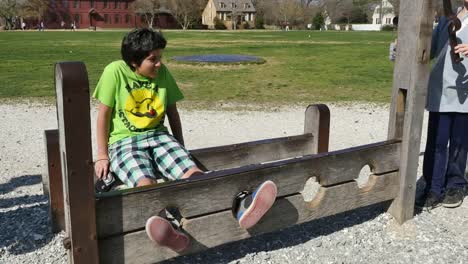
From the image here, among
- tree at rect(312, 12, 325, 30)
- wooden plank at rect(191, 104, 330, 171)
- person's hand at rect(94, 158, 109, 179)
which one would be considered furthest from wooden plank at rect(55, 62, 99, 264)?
tree at rect(312, 12, 325, 30)

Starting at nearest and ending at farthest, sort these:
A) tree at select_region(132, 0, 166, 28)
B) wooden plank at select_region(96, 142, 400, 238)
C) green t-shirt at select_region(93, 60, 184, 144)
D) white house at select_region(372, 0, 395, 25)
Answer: wooden plank at select_region(96, 142, 400, 238) → green t-shirt at select_region(93, 60, 184, 144) → tree at select_region(132, 0, 166, 28) → white house at select_region(372, 0, 395, 25)

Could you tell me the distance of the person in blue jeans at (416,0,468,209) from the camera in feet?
11.5

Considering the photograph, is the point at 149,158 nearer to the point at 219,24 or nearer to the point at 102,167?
the point at 102,167

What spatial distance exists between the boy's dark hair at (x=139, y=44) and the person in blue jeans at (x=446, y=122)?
1.93m

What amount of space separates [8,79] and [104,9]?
69.5m

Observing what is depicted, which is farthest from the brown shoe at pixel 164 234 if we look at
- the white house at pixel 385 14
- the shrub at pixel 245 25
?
the white house at pixel 385 14

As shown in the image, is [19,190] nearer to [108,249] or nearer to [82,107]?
[108,249]

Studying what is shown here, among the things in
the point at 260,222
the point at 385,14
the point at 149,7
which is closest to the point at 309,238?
the point at 260,222

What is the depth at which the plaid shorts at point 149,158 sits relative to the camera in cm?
291

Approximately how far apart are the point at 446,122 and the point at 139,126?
2160 mm

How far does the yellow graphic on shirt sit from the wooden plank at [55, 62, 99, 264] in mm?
749

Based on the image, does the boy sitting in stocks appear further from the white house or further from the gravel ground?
the white house

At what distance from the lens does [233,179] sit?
9.25 feet

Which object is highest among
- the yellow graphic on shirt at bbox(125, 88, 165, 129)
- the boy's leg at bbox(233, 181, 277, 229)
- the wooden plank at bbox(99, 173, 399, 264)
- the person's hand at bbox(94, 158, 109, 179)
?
the yellow graphic on shirt at bbox(125, 88, 165, 129)
